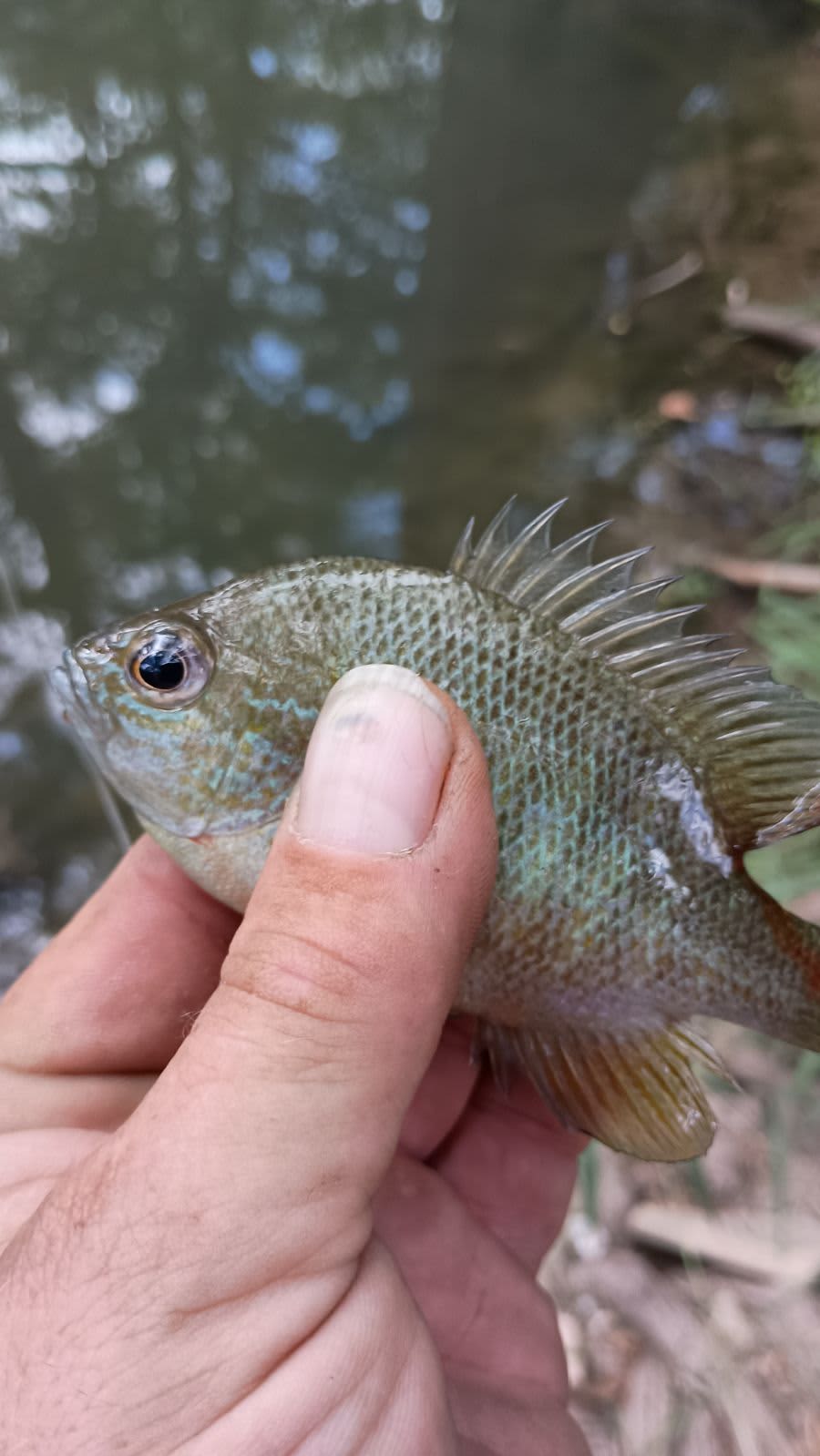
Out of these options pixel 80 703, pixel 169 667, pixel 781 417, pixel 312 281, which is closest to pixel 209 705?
pixel 169 667

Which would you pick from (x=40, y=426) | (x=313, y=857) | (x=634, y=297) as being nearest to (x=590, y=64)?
(x=634, y=297)

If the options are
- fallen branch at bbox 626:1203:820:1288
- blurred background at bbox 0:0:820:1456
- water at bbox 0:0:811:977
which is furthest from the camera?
water at bbox 0:0:811:977

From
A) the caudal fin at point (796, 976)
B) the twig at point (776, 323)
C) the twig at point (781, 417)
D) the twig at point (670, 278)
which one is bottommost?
the caudal fin at point (796, 976)

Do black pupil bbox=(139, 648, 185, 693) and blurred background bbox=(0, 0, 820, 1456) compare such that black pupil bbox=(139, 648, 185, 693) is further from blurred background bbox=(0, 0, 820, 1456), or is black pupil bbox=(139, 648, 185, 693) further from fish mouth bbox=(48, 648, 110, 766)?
blurred background bbox=(0, 0, 820, 1456)

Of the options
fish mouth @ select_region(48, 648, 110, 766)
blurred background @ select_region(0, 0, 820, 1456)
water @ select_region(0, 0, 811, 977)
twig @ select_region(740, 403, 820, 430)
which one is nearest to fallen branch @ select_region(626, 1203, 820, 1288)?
blurred background @ select_region(0, 0, 820, 1456)

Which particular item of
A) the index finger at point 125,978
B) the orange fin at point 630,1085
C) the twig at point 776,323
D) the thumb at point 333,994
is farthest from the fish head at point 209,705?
the twig at point 776,323

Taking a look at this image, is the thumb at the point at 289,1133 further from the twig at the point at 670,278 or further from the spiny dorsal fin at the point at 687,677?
the twig at the point at 670,278

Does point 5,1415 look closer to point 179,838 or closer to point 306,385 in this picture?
point 179,838
